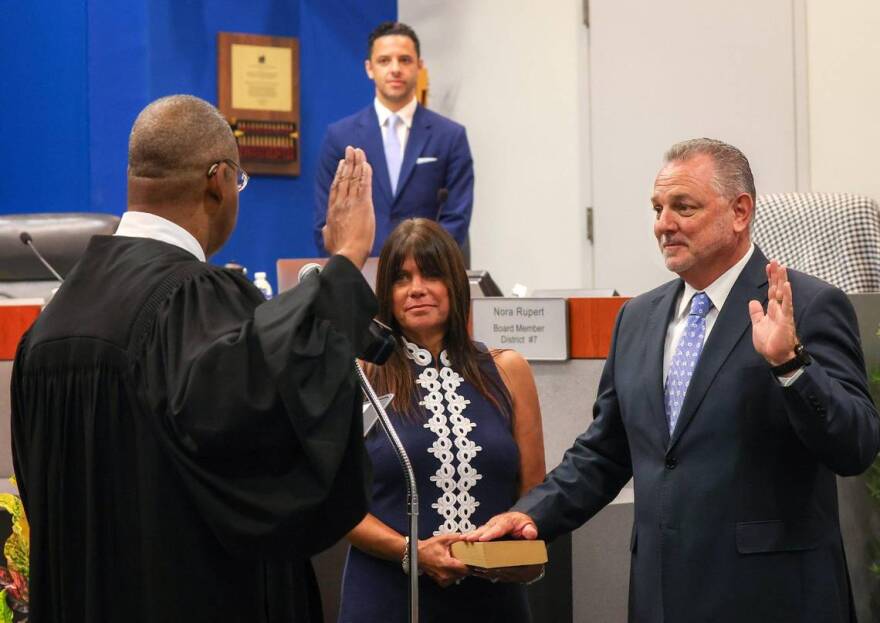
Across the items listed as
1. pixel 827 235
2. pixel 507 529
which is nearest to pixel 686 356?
pixel 507 529

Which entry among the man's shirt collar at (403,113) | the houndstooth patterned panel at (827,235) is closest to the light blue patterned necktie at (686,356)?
the houndstooth patterned panel at (827,235)

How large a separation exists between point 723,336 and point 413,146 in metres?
3.51

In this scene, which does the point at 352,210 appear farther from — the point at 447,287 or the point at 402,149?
the point at 402,149

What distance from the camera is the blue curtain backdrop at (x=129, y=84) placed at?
Answer: 23.1ft

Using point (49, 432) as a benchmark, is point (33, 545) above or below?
below

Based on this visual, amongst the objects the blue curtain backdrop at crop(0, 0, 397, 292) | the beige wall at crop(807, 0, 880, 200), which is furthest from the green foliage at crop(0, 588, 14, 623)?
the blue curtain backdrop at crop(0, 0, 397, 292)

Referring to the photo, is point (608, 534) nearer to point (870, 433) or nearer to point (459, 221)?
point (870, 433)

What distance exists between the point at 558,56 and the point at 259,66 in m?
1.78

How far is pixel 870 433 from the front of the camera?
228cm

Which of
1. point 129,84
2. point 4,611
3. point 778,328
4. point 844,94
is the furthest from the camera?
point 129,84

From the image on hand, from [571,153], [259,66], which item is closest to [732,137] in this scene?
[571,153]

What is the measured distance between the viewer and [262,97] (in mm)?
7344

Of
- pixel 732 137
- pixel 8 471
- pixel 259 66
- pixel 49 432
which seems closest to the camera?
pixel 49 432

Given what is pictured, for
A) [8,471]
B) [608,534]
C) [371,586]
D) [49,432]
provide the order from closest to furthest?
[49,432]
[371,586]
[608,534]
[8,471]
